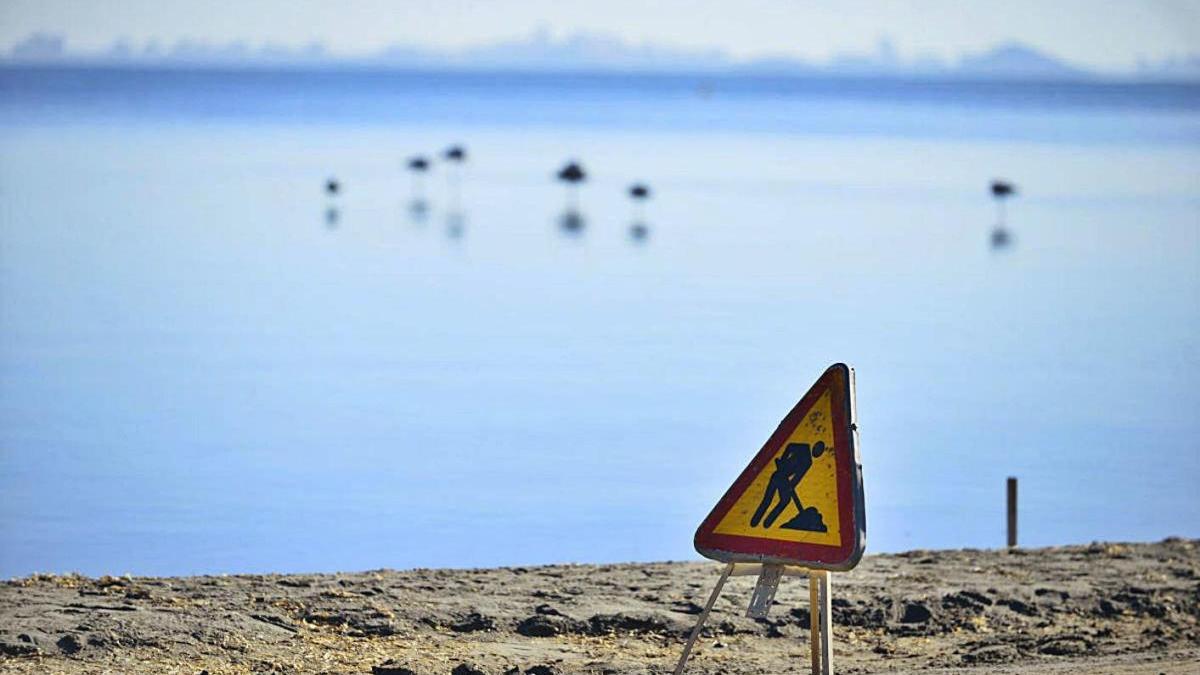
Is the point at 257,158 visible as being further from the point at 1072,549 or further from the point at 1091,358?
the point at 1072,549

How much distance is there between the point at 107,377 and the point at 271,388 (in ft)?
4.57

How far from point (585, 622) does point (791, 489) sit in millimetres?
2296

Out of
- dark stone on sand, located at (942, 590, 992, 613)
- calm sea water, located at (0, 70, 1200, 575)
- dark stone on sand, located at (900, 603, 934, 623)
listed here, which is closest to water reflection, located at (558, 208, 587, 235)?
calm sea water, located at (0, 70, 1200, 575)

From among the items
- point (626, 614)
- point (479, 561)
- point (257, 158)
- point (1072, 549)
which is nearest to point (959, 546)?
point (1072, 549)

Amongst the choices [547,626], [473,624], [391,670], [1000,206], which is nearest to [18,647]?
[391,670]

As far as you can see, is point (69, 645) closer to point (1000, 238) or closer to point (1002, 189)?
point (1000, 238)

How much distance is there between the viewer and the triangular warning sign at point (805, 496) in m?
7.88

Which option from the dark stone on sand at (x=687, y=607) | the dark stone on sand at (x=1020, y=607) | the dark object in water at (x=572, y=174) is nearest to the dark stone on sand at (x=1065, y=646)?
the dark stone on sand at (x=1020, y=607)

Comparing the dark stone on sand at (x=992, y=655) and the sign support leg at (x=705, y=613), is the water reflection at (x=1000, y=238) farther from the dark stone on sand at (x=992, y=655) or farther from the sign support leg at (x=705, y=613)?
the sign support leg at (x=705, y=613)

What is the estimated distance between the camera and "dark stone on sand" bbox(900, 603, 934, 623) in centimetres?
1053

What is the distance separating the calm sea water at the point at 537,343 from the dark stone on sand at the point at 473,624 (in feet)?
10.4

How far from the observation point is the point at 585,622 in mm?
10094

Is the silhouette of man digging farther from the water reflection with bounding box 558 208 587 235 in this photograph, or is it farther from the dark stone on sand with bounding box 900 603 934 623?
the water reflection with bounding box 558 208 587 235

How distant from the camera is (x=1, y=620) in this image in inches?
368
